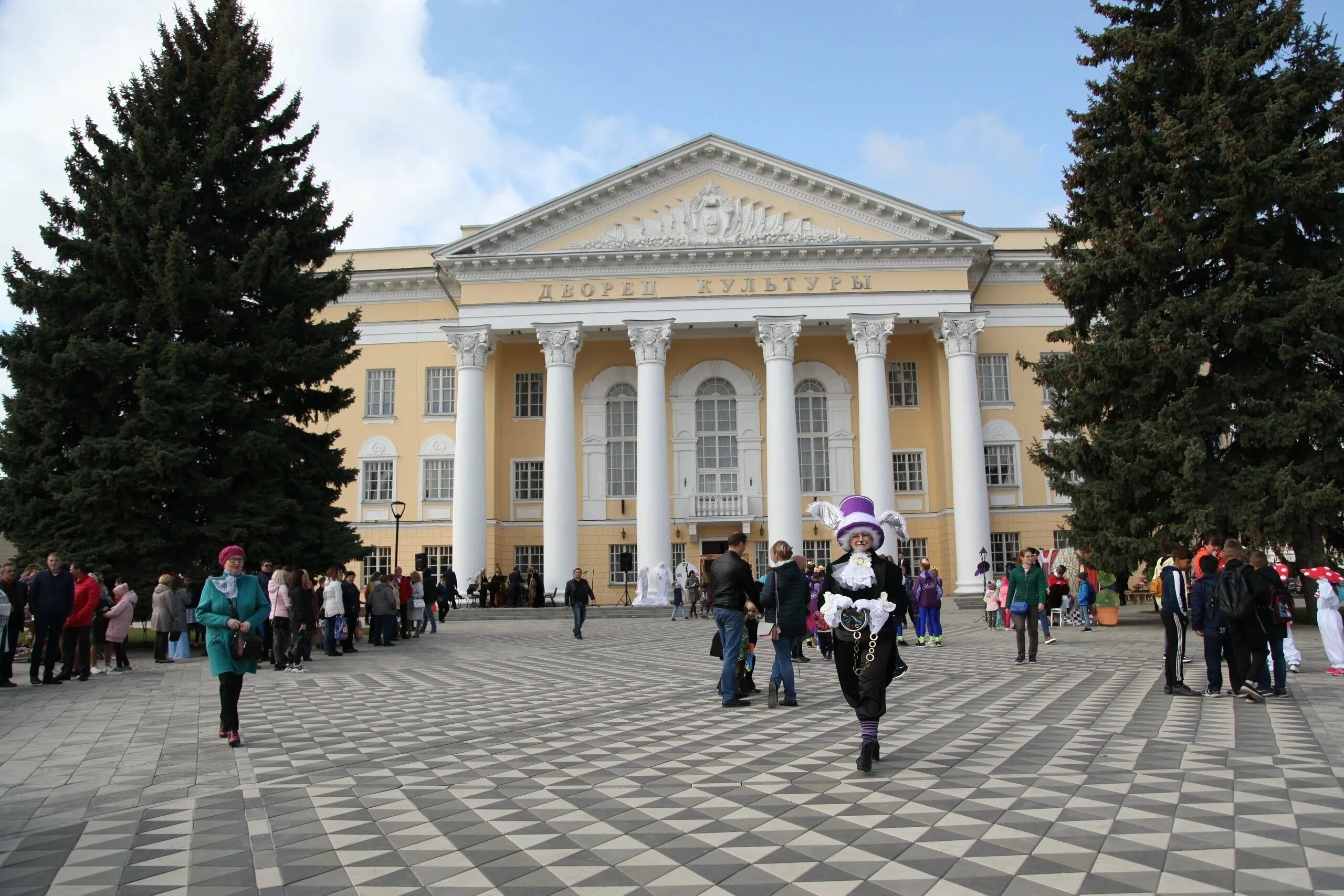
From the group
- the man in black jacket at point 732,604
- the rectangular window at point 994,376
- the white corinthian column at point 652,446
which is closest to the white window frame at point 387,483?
the white corinthian column at point 652,446

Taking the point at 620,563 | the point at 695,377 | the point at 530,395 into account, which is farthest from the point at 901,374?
the point at 530,395

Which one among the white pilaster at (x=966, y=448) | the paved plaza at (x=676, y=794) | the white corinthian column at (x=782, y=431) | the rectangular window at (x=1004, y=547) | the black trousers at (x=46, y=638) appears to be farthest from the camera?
the rectangular window at (x=1004, y=547)

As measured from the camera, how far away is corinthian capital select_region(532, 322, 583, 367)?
120ft

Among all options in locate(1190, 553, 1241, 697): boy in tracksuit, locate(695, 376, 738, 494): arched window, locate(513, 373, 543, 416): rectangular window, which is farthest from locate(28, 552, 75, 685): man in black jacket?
locate(513, 373, 543, 416): rectangular window

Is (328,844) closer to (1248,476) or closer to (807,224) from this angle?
(1248,476)

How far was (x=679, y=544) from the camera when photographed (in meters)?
38.3

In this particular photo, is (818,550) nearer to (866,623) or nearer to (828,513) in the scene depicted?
(828,513)

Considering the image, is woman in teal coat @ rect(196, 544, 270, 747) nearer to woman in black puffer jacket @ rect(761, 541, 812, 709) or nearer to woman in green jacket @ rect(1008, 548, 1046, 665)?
woman in black puffer jacket @ rect(761, 541, 812, 709)

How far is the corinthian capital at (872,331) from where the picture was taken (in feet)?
119

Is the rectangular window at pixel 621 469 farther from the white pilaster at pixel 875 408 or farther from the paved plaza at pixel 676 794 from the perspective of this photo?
the paved plaza at pixel 676 794

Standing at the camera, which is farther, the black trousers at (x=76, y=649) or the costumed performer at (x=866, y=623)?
the black trousers at (x=76, y=649)

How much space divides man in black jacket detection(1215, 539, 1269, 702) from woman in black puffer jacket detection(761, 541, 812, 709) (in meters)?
4.47

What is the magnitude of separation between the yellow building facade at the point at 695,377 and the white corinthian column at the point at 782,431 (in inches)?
3.7

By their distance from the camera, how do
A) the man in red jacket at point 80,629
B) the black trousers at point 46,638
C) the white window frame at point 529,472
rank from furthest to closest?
the white window frame at point 529,472
the man in red jacket at point 80,629
the black trousers at point 46,638
